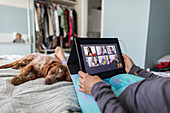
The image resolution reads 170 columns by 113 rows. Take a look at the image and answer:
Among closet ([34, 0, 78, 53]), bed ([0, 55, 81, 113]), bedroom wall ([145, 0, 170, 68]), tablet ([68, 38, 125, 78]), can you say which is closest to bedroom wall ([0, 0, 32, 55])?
closet ([34, 0, 78, 53])

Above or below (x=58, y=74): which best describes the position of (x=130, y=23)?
above

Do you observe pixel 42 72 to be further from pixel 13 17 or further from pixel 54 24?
pixel 13 17

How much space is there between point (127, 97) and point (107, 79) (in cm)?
21

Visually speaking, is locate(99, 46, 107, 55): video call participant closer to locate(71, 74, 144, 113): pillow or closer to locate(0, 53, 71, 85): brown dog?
locate(71, 74, 144, 113): pillow

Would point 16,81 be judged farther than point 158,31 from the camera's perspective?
No

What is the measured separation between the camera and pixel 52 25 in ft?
8.86

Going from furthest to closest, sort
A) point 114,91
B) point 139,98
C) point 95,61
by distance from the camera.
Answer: point 95,61 → point 114,91 → point 139,98

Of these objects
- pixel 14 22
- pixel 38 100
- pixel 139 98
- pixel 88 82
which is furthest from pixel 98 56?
pixel 14 22

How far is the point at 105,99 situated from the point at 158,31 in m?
1.18

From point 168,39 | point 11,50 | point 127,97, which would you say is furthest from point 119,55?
point 11,50

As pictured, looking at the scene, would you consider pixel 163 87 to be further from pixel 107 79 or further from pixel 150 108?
pixel 107 79

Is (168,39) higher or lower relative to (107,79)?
higher

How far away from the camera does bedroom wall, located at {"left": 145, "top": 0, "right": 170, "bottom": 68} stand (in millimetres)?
1125

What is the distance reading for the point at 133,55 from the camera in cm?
130
